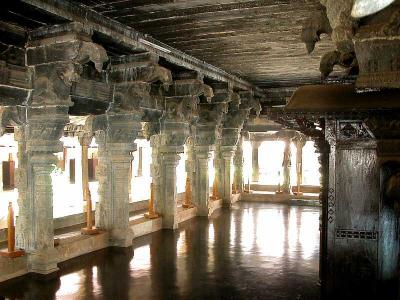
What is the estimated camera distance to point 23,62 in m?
6.23

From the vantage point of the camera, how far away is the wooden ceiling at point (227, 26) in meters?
5.47

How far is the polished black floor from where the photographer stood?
5.51 metres

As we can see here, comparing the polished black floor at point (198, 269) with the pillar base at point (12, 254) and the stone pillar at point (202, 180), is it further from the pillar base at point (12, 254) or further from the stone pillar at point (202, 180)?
the stone pillar at point (202, 180)

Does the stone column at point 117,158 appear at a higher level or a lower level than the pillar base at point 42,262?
higher

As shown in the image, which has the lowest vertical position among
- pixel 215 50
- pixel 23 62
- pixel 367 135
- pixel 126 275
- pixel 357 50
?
pixel 126 275

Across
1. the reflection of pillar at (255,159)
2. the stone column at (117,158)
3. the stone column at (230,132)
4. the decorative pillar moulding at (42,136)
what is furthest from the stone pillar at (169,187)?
the reflection of pillar at (255,159)

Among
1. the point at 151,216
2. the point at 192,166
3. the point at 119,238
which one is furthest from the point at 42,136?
the point at 192,166

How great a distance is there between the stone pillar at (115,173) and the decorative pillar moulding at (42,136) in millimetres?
1743

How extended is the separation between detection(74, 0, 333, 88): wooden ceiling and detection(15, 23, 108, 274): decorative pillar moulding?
0.87 m

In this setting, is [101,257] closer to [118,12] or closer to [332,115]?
[118,12]

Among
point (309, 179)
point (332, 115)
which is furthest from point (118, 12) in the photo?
point (309, 179)

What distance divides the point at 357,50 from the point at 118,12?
3870 mm

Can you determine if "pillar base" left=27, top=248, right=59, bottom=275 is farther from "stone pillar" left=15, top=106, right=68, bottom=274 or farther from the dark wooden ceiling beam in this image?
the dark wooden ceiling beam

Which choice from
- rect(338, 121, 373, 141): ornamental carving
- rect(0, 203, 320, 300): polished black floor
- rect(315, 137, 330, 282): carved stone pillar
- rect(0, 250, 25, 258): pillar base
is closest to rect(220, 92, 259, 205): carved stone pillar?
rect(0, 203, 320, 300): polished black floor
